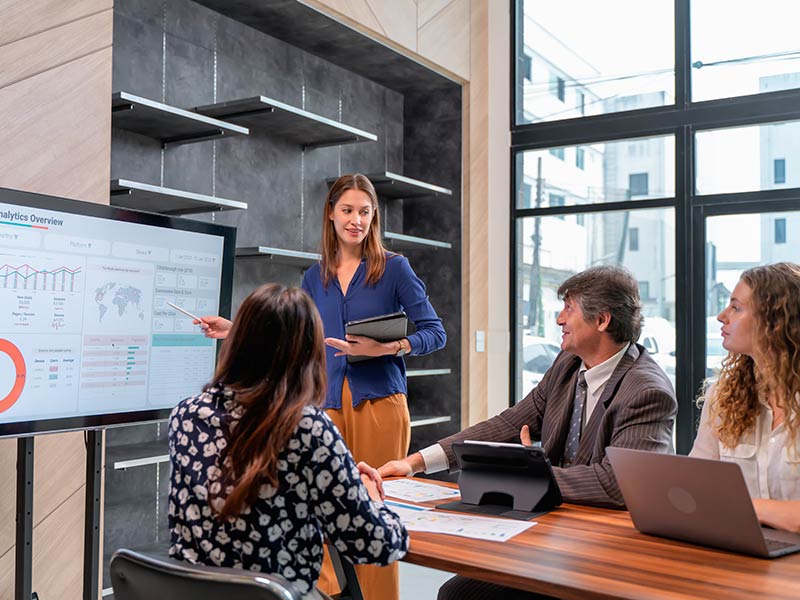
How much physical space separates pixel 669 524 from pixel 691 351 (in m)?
3.41

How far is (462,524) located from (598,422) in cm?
56

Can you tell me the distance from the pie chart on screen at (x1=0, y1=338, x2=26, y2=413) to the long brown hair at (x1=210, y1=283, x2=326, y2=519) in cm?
97

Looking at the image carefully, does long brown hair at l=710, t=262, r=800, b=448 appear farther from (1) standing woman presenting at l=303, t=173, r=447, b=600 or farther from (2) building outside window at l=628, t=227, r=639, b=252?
(2) building outside window at l=628, t=227, r=639, b=252

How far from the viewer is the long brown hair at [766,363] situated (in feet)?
5.94

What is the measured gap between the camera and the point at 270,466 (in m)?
1.35

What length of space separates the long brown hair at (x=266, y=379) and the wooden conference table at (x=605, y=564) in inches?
13.6

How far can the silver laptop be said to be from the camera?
4.64 ft

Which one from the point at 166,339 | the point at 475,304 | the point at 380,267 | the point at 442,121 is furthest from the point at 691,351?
the point at 166,339

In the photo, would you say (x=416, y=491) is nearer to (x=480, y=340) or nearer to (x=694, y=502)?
(x=694, y=502)

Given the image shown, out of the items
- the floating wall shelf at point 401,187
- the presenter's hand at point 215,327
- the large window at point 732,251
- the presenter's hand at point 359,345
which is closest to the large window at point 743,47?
the large window at point 732,251

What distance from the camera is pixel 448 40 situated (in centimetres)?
495

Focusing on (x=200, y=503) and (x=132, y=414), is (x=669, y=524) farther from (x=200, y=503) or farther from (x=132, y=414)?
(x=132, y=414)

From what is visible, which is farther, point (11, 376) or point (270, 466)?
point (11, 376)

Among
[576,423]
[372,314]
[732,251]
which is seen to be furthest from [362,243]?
[732,251]
